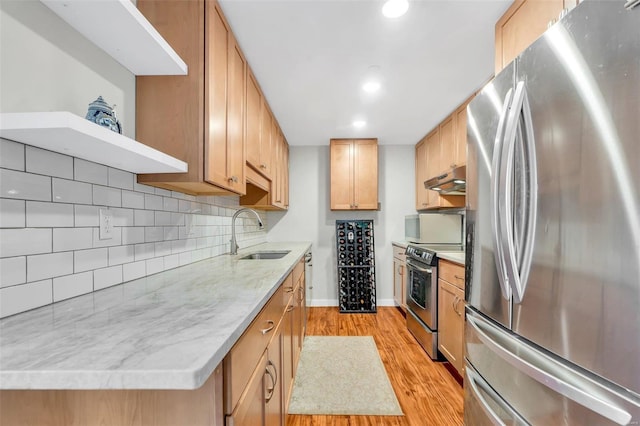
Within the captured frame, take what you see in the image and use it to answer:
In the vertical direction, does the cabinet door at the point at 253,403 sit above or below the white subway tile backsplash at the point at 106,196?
below

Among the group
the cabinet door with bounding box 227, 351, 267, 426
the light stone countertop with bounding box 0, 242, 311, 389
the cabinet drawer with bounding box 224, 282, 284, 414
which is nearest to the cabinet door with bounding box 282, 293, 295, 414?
the cabinet drawer with bounding box 224, 282, 284, 414

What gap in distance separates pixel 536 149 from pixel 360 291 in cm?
298

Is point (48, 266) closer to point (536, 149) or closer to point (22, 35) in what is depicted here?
point (22, 35)

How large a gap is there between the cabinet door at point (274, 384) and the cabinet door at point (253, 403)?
0.17ft

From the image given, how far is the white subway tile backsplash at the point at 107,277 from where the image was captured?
0.99m

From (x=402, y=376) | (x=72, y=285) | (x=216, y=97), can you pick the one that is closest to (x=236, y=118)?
(x=216, y=97)

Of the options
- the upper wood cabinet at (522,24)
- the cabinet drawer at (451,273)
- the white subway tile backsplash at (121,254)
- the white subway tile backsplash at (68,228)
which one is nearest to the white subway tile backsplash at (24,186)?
the white subway tile backsplash at (68,228)

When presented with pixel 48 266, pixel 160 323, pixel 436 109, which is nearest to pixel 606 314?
pixel 160 323

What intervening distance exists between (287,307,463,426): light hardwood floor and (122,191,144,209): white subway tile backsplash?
4.95 ft

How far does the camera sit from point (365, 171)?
140 inches

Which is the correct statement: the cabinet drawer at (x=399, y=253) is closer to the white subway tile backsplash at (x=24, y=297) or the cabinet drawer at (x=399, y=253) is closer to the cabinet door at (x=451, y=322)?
the cabinet door at (x=451, y=322)

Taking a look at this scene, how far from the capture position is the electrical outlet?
1022mm

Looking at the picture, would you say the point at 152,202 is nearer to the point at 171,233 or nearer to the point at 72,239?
the point at 171,233

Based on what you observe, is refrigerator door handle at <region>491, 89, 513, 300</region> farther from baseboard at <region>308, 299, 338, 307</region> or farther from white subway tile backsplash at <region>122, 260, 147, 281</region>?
baseboard at <region>308, 299, 338, 307</region>
